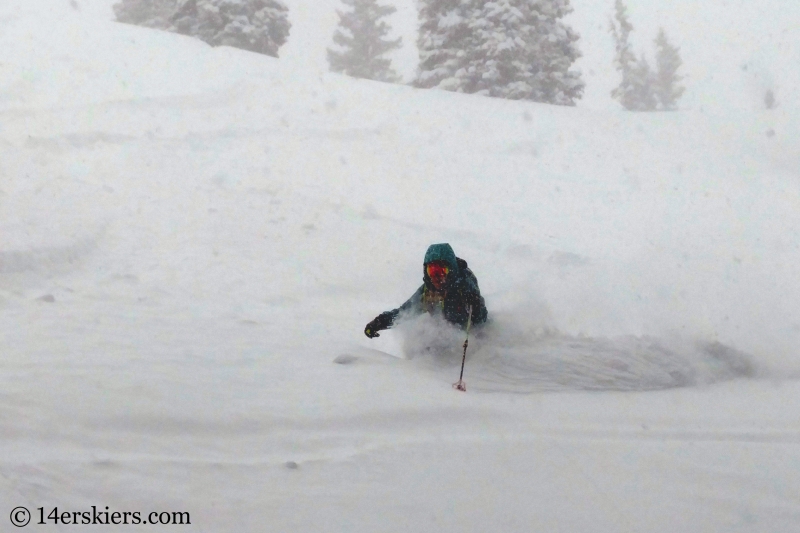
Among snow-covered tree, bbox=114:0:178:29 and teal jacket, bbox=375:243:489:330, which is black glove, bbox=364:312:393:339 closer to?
teal jacket, bbox=375:243:489:330

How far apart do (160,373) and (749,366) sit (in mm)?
5084

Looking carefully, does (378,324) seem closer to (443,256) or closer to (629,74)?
(443,256)

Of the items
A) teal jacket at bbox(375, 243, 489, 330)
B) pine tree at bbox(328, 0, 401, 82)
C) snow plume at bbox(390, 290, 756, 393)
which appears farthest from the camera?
pine tree at bbox(328, 0, 401, 82)

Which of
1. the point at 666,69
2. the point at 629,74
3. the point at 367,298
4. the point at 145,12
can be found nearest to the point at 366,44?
the point at 145,12

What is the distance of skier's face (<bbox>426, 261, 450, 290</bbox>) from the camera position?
598cm

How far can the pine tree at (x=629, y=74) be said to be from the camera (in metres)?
40.5

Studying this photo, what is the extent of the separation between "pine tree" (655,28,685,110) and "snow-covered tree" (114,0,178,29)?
1176 inches

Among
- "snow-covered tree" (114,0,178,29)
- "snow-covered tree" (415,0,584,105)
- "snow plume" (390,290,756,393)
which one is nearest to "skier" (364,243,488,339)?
"snow plume" (390,290,756,393)

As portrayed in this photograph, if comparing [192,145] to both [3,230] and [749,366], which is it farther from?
[749,366]

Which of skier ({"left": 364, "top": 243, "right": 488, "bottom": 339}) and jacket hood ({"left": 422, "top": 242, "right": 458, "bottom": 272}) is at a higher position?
jacket hood ({"left": 422, "top": 242, "right": 458, "bottom": 272})

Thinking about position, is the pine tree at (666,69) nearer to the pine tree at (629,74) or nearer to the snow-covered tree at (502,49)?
the pine tree at (629,74)

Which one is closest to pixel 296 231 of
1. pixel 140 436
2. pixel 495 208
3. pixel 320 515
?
pixel 495 208

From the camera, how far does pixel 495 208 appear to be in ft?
42.2

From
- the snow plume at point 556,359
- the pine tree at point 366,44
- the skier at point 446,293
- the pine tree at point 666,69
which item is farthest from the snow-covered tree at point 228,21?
the pine tree at point 666,69
